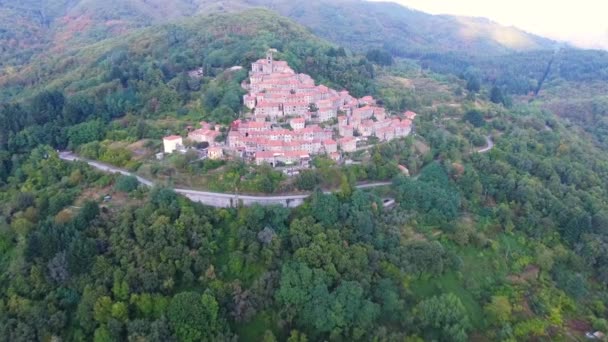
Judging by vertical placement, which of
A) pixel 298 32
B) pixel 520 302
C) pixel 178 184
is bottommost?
pixel 520 302

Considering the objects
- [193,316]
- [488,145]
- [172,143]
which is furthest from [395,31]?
[193,316]

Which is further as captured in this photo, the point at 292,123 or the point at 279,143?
the point at 292,123

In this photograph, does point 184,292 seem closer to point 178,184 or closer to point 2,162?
point 178,184

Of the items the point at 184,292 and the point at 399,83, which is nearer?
the point at 184,292

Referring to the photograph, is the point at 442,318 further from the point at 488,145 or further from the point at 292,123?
the point at 488,145

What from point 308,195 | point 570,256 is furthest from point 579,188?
point 308,195

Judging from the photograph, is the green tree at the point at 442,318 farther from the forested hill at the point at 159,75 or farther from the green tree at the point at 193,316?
the forested hill at the point at 159,75
